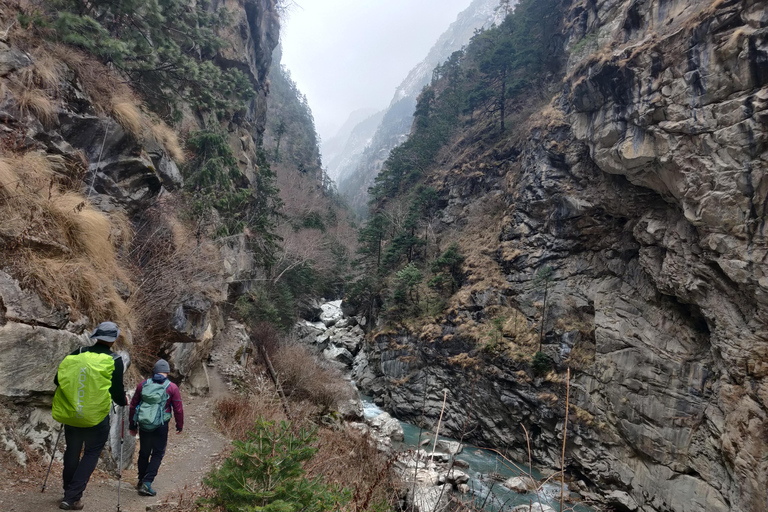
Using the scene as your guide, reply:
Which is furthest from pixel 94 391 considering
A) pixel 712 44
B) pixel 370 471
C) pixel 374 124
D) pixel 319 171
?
pixel 374 124

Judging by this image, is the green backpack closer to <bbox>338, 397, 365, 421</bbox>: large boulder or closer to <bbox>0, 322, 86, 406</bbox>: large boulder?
<bbox>0, 322, 86, 406</bbox>: large boulder

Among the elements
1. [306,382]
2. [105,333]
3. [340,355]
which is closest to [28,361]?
[105,333]

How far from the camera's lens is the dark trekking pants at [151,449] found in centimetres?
457

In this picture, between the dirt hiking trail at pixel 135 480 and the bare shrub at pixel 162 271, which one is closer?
the dirt hiking trail at pixel 135 480

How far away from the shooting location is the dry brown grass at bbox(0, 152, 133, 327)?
510 centimetres

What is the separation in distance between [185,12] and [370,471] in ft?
41.6

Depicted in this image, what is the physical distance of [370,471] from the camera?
7.16 metres

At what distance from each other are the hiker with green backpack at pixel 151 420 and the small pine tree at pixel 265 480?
186 centimetres

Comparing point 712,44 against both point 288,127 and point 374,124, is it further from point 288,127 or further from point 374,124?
point 374,124

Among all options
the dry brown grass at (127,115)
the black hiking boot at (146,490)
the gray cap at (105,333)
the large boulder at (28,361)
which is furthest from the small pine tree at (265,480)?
the dry brown grass at (127,115)

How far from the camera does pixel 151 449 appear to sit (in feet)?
15.4

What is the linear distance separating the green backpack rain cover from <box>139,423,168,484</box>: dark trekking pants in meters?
1.08

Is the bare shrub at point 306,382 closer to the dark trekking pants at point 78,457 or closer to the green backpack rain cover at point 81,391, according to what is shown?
the dark trekking pants at point 78,457

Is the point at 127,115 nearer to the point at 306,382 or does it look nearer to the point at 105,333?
the point at 105,333
